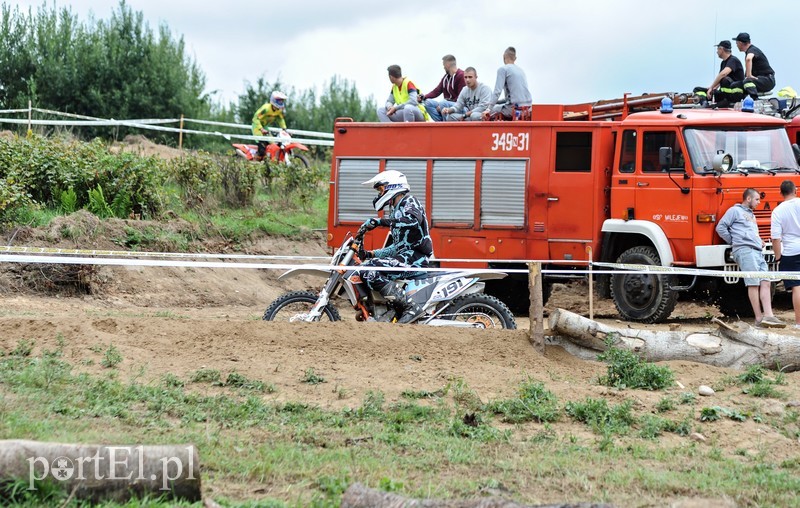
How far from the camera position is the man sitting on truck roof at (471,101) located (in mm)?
16500

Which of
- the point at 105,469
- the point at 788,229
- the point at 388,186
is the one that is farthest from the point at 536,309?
the point at 105,469

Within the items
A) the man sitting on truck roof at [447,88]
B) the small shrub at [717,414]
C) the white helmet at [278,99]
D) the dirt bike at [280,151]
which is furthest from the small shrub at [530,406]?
the white helmet at [278,99]

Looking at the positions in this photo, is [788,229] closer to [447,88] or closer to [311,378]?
[447,88]

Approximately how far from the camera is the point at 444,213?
15.8 metres

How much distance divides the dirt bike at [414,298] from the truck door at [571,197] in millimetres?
3532

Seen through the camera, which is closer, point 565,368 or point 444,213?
point 565,368

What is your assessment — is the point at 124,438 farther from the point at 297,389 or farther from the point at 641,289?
the point at 641,289

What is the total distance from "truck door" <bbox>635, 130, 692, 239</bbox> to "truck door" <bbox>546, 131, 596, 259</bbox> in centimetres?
71

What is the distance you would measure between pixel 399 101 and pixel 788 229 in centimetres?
680

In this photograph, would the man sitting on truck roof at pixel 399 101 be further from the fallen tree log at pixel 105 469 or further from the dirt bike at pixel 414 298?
the fallen tree log at pixel 105 469

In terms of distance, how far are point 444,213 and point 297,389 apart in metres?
7.20

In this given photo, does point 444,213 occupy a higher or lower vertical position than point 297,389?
higher

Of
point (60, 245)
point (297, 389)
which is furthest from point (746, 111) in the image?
point (60, 245)

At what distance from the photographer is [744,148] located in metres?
14.4
